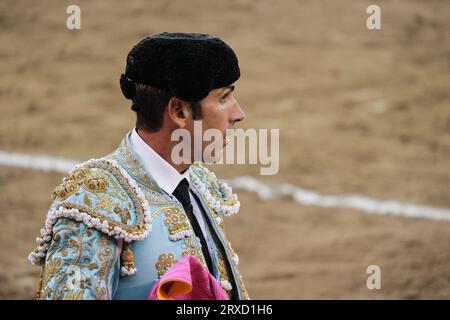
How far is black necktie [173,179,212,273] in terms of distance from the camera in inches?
112

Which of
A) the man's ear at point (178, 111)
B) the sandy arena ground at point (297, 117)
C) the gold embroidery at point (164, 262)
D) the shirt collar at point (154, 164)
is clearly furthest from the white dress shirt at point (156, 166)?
the sandy arena ground at point (297, 117)

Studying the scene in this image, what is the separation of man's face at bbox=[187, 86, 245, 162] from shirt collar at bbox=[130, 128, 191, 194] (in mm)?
118

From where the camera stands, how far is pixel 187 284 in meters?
2.49

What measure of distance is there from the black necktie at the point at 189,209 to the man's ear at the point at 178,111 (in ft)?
0.67

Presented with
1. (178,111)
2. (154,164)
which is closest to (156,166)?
(154,164)

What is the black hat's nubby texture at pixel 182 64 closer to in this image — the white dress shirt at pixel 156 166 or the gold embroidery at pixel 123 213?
the white dress shirt at pixel 156 166

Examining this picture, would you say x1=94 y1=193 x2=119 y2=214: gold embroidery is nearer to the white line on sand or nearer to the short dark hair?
the short dark hair

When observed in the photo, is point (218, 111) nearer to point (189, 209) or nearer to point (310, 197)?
point (189, 209)

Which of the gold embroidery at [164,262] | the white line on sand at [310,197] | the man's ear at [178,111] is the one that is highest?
the white line on sand at [310,197]

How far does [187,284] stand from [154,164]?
0.44 meters

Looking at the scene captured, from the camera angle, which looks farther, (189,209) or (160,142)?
(189,209)

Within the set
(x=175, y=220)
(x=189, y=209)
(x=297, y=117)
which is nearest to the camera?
(x=175, y=220)

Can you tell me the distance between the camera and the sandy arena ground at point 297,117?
6.02 m
